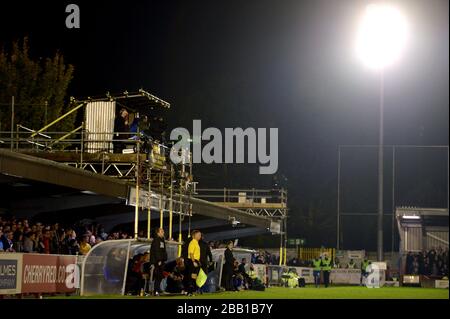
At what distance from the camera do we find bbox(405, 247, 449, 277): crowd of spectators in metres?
45.9

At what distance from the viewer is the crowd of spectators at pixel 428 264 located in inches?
1806

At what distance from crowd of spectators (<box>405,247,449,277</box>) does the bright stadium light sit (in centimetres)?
957

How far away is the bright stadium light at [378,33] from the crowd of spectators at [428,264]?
377 inches

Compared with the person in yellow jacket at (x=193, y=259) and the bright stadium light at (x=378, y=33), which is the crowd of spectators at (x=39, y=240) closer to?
the person in yellow jacket at (x=193, y=259)

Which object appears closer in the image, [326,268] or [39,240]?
[39,240]

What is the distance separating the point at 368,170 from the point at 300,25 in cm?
2110

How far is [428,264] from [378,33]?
11.6m

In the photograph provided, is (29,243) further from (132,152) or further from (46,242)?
(132,152)

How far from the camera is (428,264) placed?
46062 millimetres

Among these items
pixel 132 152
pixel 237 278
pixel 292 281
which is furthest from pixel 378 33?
pixel 132 152

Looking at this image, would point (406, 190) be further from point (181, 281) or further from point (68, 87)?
point (181, 281)

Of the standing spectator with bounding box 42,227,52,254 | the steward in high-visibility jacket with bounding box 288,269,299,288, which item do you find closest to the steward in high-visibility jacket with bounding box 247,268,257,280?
the steward in high-visibility jacket with bounding box 288,269,299,288

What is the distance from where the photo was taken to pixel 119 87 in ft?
127
